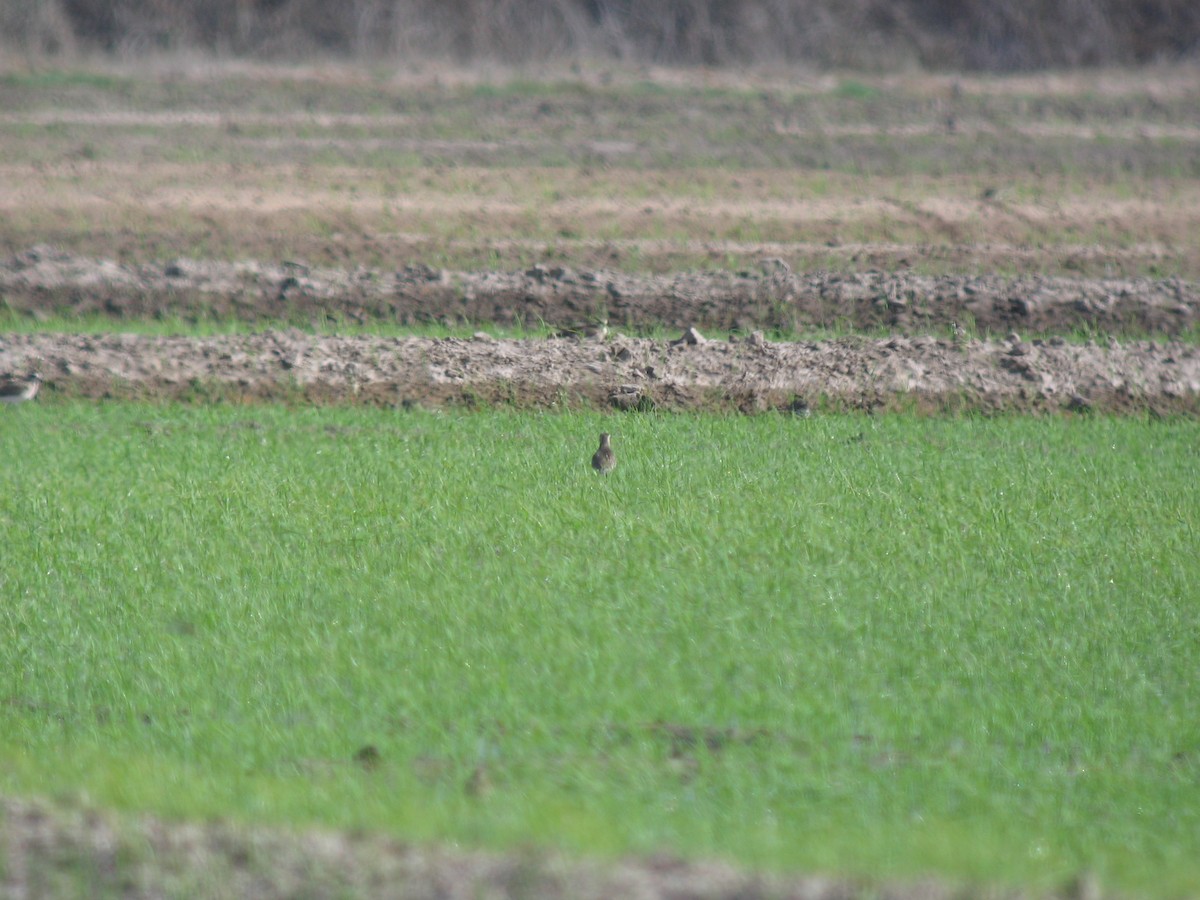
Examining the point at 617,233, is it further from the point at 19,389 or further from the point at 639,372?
the point at 19,389

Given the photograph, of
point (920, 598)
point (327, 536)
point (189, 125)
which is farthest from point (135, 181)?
point (920, 598)

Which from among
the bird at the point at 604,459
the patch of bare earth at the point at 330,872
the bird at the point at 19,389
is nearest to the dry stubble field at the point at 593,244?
the patch of bare earth at the point at 330,872

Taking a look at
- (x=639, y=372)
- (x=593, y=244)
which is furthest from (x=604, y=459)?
(x=593, y=244)

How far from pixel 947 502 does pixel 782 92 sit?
56.6 feet

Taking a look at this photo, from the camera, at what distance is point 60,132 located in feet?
68.8

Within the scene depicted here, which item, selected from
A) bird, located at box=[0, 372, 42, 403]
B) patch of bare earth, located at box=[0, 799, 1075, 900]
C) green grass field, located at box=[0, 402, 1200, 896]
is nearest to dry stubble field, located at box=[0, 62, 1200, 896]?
patch of bare earth, located at box=[0, 799, 1075, 900]

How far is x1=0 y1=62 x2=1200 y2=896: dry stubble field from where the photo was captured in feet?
34.9

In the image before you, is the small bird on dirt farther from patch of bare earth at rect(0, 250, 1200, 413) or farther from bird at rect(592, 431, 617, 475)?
bird at rect(592, 431, 617, 475)

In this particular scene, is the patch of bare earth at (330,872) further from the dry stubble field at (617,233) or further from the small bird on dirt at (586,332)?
the small bird on dirt at (586,332)

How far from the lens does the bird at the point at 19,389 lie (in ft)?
33.9

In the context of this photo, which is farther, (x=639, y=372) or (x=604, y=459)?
(x=639, y=372)

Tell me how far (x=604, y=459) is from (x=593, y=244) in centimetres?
789

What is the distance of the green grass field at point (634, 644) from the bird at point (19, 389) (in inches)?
48.2

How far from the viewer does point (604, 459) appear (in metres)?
8.49
